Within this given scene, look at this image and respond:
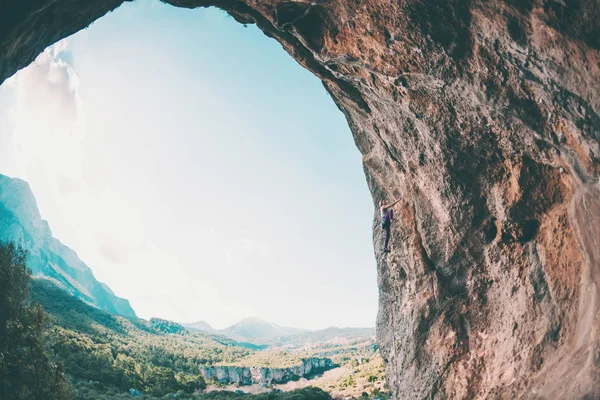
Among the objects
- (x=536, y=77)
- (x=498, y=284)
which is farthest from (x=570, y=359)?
(x=536, y=77)

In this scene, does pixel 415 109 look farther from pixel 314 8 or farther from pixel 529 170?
pixel 314 8

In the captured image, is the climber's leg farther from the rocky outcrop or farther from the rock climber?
the rocky outcrop

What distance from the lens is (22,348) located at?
1880 centimetres

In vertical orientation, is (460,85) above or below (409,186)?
above

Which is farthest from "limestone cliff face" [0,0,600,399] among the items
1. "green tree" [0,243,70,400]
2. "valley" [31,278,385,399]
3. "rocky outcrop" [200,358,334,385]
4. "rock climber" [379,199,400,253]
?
"rocky outcrop" [200,358,334,385]

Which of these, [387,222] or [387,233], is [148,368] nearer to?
[387,233]

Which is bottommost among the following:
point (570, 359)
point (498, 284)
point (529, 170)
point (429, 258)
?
point (570, 359)

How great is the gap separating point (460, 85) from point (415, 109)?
7.70ft

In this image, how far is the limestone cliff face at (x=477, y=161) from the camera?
862 cm

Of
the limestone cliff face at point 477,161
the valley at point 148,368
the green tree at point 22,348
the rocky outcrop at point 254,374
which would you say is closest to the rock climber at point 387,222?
the limestone cliff face at point 477,161

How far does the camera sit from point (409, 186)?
51.9ft

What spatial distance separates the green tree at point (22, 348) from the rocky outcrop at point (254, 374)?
317 ft

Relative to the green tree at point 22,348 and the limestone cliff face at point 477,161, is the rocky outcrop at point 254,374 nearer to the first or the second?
the green tree at point 22,348

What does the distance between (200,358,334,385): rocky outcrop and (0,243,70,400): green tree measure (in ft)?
317
